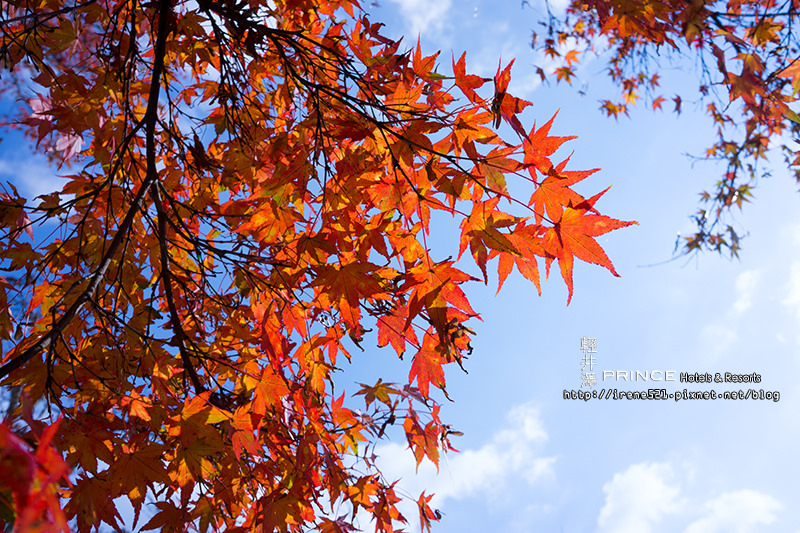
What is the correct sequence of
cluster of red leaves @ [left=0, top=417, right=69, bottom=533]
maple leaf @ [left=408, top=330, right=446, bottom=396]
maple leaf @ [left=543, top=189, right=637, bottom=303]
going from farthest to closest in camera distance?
1. maple leaf @ [left=408, top=330, right=446, bottom=396]
2. maple leaf @ [left=543, top=189, right=637, bottom=303]
3. cluster of red leaves @ [left=0, top=417, right=69, bottom=533]

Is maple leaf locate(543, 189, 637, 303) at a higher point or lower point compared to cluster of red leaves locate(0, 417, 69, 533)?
higher

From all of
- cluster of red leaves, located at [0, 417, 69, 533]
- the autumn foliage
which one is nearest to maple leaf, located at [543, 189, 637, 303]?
the autumn foliage

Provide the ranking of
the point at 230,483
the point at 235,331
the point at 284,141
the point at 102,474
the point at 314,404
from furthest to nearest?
the point at 235,331
the point at 314,404
the point at 230,483
the point at 284,141
the point at 102,474

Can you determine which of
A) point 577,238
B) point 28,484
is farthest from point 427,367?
point 28,484

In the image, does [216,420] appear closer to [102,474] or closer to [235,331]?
[102,474]

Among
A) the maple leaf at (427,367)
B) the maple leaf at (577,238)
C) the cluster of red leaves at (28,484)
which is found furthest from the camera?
the maple leaf at (427,367)

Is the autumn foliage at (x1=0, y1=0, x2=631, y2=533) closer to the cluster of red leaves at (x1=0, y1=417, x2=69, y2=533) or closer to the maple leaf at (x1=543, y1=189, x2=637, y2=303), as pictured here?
the maple leaf at (x1=543, y1=189, x2=637, y2=303)

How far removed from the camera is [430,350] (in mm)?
1563

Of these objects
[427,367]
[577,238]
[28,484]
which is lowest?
[28,484]

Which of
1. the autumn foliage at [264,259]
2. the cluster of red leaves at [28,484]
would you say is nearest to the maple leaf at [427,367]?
the autumn foliage at [264,259]

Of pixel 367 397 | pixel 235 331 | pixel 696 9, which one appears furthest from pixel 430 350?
pixel 696 9

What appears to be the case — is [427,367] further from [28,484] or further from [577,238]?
[28,484]

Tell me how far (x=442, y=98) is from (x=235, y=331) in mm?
1436

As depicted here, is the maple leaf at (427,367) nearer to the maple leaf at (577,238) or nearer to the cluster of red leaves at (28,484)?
the maple leaf at (577,238)
